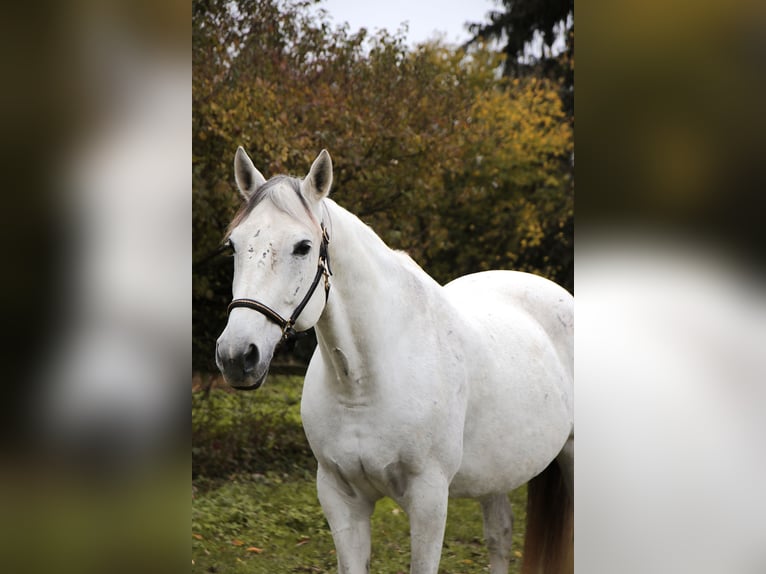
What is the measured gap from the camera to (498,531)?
3.99 meters

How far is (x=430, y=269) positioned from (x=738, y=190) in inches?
338

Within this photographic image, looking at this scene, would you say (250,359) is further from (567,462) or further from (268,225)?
(567,462)

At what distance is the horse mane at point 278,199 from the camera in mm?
2438

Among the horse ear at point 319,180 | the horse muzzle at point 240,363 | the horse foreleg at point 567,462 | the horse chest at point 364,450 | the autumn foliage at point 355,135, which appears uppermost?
the autumn foliage at point 355,135

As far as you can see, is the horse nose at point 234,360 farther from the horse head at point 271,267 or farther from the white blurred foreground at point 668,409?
the white blurred foreground at point 668,409

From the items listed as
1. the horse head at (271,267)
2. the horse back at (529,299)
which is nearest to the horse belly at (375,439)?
the horse head at (271,267)

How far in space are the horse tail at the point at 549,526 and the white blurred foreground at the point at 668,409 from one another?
3299 millimetres

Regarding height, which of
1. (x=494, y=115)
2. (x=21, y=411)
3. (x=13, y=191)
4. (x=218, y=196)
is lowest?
(x=21, y=411)

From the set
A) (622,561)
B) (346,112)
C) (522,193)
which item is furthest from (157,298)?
(522,193)

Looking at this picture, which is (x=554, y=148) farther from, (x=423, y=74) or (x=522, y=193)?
(x=423, y=74)

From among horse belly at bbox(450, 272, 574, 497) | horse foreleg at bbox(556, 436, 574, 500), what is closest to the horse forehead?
horse belly at bbox(450, 272, 574, 497)

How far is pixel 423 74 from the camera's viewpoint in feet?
26.8

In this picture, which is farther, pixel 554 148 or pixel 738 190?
pixel 554 148

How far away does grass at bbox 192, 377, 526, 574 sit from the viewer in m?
5.28
